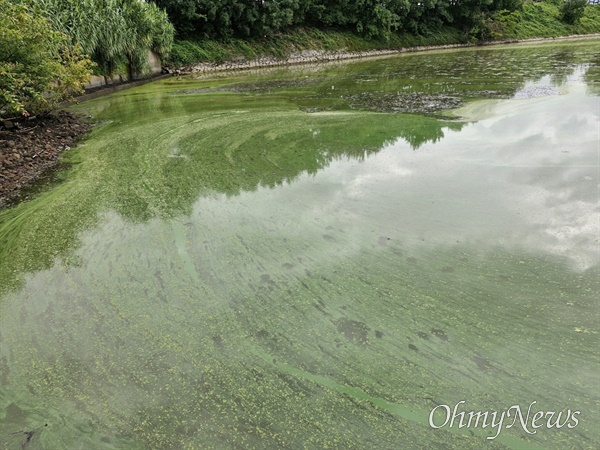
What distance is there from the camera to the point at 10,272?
2.58 meters

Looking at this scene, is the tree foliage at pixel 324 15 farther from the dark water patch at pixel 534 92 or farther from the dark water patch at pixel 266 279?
the dark water patch at pixel 266 279

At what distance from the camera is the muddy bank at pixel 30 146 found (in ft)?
13.0

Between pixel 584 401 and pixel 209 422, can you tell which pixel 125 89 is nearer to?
pixel 209 422

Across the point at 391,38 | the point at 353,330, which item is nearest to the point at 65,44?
the point at 353,330

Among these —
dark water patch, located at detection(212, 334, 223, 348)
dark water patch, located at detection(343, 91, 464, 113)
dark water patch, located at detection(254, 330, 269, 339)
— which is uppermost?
dark water patch, located at detection(343, 91, 464, 113)

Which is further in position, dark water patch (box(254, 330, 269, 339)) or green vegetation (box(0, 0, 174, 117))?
green vegetation (box(0, 0, 174, 117))

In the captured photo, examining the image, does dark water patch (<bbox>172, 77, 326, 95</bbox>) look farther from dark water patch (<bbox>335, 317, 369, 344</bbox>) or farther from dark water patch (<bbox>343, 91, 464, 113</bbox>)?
dark water patch (<bbox>335, 317, 369, 344</bbox>)

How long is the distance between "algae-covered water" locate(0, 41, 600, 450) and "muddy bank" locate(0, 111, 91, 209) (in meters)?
0.37

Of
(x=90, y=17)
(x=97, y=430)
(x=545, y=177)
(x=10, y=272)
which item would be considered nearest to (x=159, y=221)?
(x=10, y=272)

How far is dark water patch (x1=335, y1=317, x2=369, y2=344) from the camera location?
1865mm

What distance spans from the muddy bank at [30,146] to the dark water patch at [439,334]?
3.78 m

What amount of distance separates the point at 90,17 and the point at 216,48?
726cm

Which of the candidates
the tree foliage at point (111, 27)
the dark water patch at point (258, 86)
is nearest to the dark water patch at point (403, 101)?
the dark water patch at point (258, 86)

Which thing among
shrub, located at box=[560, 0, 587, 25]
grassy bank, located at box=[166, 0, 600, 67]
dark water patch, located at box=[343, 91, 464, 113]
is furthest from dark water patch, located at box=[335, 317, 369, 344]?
shrub, located at box=[560, 0, 587, 25]
